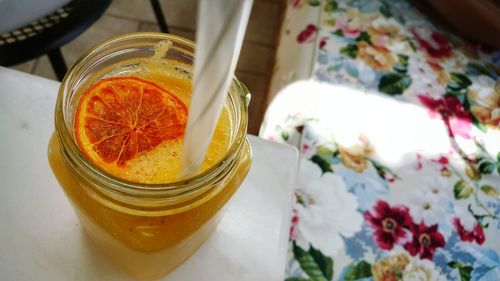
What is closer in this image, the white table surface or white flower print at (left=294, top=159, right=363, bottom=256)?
the white table surface

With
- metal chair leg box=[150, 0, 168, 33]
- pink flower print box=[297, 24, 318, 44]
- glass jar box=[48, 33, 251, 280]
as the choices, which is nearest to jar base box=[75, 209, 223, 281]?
glass jar box=[48, 33, 251, 280]

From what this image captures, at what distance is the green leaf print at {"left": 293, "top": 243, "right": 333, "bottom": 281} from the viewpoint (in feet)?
2.07

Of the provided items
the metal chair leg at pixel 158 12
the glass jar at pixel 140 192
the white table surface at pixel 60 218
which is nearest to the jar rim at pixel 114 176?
the glass jar at pixel 140 192

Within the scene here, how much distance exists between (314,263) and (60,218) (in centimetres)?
36

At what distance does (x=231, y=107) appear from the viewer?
0.35 m

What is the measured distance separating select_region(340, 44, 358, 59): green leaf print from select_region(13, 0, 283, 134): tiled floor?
0.38 meters

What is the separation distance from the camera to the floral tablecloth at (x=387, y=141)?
66 cm

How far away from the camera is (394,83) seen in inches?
31.7

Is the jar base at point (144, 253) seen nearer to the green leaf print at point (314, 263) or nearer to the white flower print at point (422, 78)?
the green leaf print at point (314, 263)

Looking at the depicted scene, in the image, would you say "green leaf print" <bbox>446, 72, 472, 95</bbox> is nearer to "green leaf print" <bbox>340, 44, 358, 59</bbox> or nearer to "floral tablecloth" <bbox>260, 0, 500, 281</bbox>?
"floral tablecloth" <bbox>260, 0, 500, 281</bbox>

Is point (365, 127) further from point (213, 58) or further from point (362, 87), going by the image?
point (213, 58)

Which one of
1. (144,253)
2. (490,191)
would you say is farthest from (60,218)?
(490,191)

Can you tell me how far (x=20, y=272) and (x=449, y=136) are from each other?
0.64 meters

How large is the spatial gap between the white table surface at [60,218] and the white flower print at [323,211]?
22 cm
